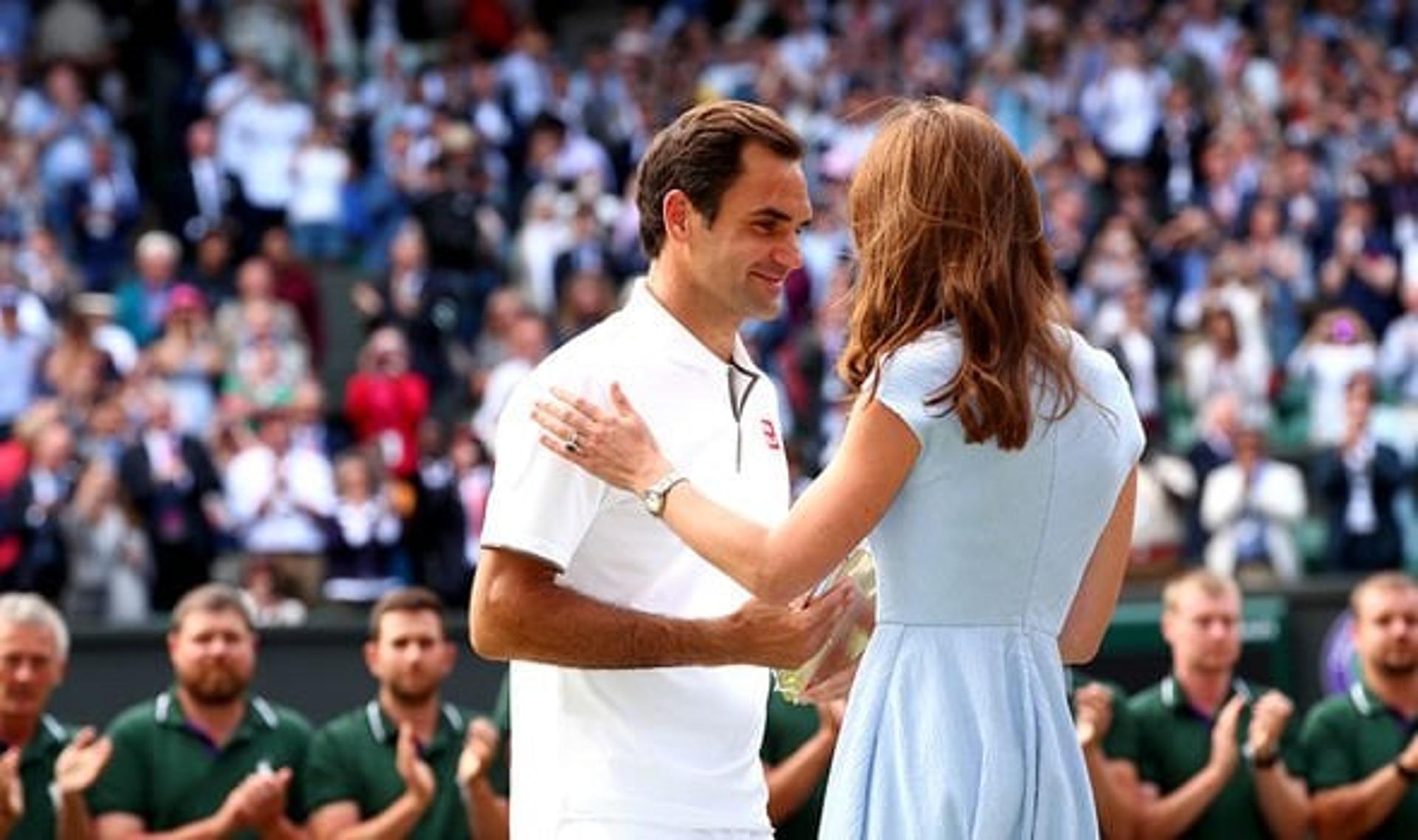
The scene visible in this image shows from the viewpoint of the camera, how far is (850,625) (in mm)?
5258

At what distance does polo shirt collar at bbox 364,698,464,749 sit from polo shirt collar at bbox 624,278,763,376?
16.2ft

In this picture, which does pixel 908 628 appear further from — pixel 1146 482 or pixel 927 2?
pixel 927 2

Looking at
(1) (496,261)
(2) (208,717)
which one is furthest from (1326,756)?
(1) (496,261)

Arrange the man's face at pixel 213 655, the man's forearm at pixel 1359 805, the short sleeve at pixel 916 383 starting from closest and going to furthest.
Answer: the short sleeve at pixel 916 383
the man's face at pixel 213 655
the man's forearm at pixel 1359 805

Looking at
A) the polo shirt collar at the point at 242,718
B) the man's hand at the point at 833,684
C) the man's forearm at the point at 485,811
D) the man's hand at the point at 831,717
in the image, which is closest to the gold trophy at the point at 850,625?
the man's hand at the point at 833,684

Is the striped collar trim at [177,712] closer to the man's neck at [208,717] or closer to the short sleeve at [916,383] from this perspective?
the man's neck at [208,717]

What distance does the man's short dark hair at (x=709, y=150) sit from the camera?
17.7 ft

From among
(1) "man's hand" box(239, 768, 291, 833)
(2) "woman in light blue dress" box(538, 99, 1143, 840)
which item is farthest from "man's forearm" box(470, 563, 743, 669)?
(1) "man's hand" box(239, 768, 291, 833)

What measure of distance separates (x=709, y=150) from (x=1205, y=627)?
209 inches

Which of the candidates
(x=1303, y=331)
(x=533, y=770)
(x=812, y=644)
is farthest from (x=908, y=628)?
(x=1303, y=331)

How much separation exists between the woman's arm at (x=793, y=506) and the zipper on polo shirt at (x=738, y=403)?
34cm

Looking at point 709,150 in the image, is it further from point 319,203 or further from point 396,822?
point 319,203

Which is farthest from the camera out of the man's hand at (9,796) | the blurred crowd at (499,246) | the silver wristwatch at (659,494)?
the blurred crowd at (499,246)

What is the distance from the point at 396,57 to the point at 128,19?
89.1 inches
